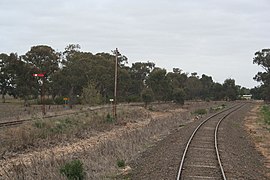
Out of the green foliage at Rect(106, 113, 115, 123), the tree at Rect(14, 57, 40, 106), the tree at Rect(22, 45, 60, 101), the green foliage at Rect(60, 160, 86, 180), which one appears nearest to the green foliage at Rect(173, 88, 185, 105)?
the tree at Rect(22, 45, 60, 101)

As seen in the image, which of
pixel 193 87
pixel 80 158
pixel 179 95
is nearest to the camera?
pixel 80 158

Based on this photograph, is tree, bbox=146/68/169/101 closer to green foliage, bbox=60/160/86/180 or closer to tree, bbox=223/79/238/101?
tree, bbox=223/79/238/101

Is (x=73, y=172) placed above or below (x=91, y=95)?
below

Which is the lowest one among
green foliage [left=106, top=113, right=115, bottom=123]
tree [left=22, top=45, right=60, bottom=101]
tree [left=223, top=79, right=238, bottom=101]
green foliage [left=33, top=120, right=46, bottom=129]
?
green foliage [left=106, top=113, right=115, bottom=123]

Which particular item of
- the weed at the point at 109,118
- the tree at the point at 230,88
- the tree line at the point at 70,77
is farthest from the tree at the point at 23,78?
the tree at the point at 230,88

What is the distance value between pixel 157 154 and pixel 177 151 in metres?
1.14

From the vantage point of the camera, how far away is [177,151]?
615 inches

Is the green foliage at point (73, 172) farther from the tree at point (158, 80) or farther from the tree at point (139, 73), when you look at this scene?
the tree at point (139, 73)

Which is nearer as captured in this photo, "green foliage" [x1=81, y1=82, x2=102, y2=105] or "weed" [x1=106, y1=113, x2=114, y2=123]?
"weed" [x1=106, y1=113, x2=114, y2=123]

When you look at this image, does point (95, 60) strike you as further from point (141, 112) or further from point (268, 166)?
point (268, 166)

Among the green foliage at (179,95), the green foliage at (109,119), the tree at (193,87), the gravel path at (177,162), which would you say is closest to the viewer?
the gravel path at (177,162)

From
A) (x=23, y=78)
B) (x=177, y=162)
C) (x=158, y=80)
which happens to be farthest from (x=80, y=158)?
(x=158, y=80)

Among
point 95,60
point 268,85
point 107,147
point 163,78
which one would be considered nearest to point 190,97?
point 268,85

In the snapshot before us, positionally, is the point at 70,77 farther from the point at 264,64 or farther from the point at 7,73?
the point at 264,64
